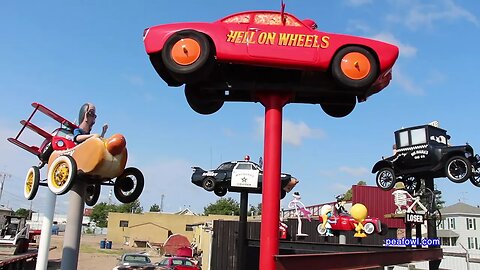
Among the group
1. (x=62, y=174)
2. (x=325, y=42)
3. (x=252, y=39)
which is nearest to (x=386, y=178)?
(x=325, y=42)

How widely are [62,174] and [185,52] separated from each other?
247 centimetres

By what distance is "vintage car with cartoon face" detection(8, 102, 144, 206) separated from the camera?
624 cm

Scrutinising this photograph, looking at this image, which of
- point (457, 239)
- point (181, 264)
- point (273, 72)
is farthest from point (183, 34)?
point (457, 239)

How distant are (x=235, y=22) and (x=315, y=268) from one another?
3727 millimetres

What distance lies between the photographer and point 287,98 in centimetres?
645

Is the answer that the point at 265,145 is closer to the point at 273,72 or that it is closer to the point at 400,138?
the point at 273,72

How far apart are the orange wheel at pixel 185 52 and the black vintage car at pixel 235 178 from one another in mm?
6582

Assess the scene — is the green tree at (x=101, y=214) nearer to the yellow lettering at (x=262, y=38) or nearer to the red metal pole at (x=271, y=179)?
the red metal pole at (x=271, y=179)

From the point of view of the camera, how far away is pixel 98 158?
6.24 meters

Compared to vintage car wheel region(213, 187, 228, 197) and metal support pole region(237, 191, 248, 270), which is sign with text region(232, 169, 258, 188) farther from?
vintage car wheel region(213, 187, 228, 197)

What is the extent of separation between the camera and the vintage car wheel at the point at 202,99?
6.96 metres

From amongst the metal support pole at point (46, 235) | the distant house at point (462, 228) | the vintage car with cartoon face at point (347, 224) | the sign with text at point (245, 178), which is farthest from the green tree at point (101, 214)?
the metal support pole at point (46, 235)

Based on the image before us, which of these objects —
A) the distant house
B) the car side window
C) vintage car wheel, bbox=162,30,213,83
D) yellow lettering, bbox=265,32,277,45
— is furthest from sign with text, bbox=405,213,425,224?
the distant house

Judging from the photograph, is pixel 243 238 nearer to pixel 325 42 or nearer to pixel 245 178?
pixel 245 178
